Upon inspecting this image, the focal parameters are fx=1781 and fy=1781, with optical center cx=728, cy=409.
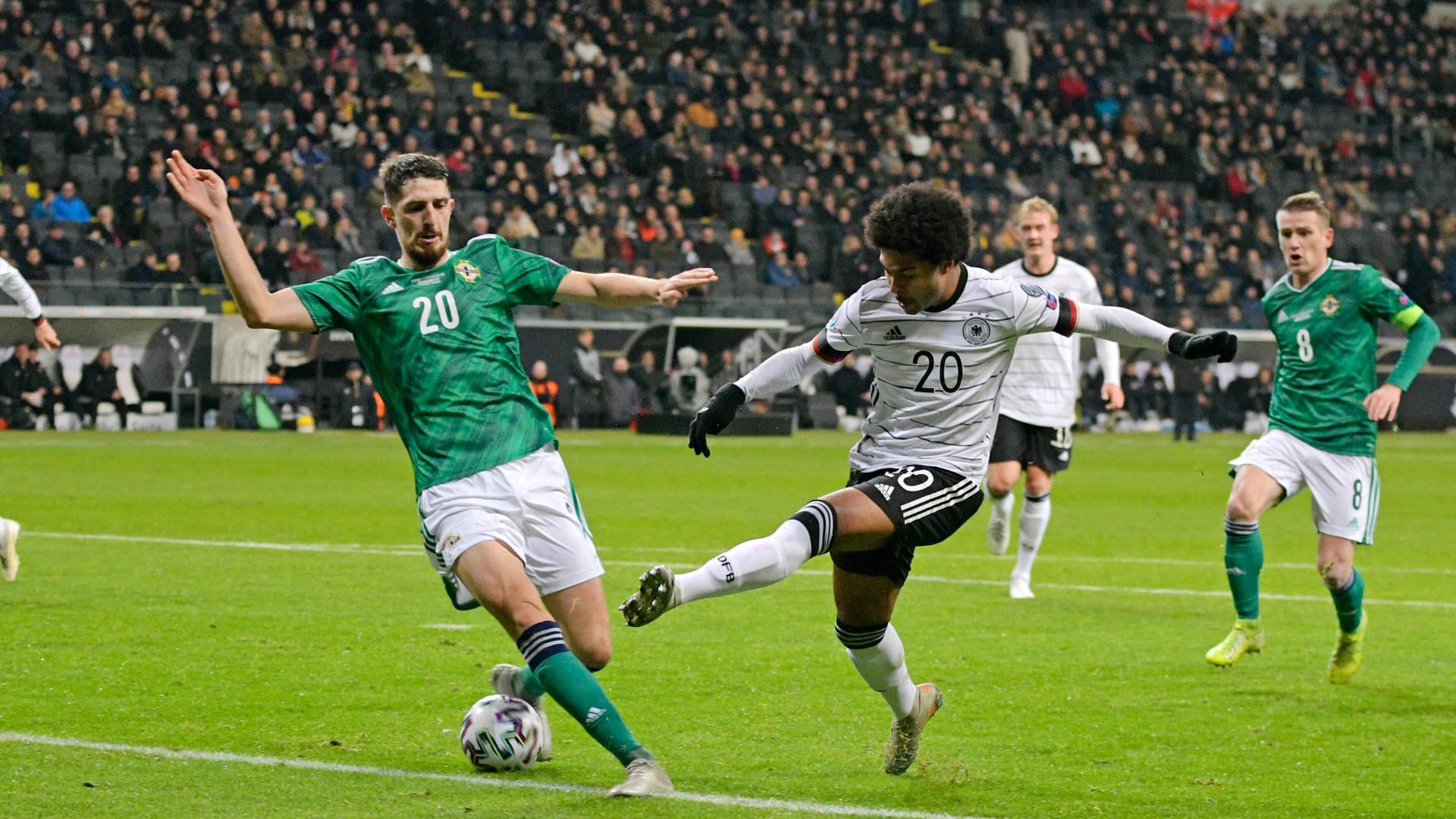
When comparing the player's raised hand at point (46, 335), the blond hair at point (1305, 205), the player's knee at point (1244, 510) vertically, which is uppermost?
the blond hair at point (1305, 205)

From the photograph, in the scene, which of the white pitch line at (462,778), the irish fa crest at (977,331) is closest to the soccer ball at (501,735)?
Answer: the white pitch line at (462,778)

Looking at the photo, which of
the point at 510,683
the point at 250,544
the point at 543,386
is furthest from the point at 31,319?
the point at 543,386

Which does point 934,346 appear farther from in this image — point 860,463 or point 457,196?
point 457,196

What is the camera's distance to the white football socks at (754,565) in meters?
5.39

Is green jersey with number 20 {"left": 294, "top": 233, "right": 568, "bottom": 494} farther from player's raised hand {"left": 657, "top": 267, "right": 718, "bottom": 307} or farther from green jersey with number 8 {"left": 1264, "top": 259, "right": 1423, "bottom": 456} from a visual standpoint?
green jersey with number 8 {"left": 1264, "top": 259, "right": 1423, "bottom": 456}

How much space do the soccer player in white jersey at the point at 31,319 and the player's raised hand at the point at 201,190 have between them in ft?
15.3

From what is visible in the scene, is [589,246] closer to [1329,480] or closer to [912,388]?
[1329,480]

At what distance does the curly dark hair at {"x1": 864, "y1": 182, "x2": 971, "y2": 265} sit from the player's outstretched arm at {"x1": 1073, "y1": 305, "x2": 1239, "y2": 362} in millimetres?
553

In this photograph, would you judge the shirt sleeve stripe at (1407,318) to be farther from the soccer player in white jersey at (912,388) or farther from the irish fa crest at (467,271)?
the irish fa crest at (467,271)

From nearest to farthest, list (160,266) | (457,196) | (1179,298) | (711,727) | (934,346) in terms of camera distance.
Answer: (934,346) → (711,727) → (160,266) → (457,196) → (1179,298)

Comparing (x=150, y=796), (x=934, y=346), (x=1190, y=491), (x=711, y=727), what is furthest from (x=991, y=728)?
(x=1190, y=491)

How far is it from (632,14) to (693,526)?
25.2 meters

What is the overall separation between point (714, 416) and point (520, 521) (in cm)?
74

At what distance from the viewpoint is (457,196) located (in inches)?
1243
